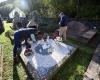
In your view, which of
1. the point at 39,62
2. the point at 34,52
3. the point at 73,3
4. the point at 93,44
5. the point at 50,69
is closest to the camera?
the point at 50,69

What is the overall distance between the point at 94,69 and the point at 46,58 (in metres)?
2.02

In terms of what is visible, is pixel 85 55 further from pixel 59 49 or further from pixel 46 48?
pixel 46 48

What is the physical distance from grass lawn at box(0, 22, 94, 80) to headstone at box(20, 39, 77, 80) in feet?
0.78

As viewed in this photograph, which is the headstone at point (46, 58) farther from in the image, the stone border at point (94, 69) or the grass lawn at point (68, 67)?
the stone border at point (94, 69)

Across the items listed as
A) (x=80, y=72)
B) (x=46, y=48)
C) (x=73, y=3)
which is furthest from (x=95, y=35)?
(x=73, y=3)

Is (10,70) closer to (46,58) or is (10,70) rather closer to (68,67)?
(46,58)

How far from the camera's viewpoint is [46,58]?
340 inches

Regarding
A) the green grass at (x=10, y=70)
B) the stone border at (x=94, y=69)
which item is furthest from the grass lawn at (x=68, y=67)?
the stone border at (x=94, y=69)

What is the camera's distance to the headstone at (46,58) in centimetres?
747

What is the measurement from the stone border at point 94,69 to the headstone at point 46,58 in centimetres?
102

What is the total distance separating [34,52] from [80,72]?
2423mm

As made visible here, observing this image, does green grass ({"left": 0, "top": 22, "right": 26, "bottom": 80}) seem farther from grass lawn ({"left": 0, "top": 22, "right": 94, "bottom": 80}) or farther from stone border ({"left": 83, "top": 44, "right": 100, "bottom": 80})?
stone border ({"left": 83, "top": 44, "right": 100, "bottom": 80})

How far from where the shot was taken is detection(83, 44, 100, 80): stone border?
23.3 feet

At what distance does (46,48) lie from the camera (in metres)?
9.48
